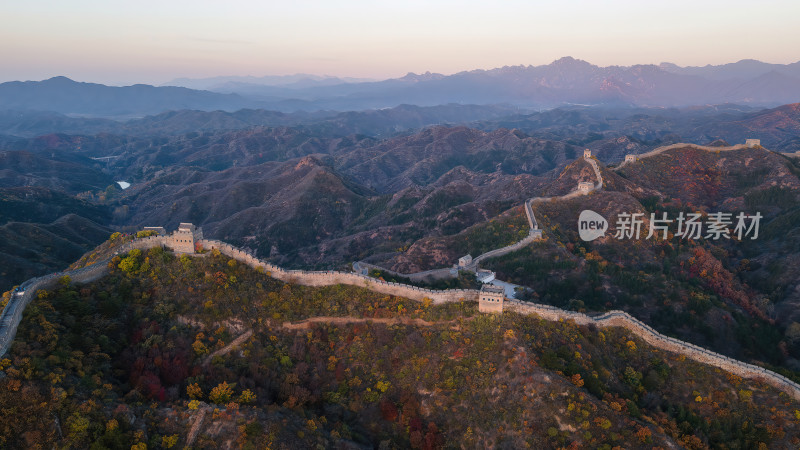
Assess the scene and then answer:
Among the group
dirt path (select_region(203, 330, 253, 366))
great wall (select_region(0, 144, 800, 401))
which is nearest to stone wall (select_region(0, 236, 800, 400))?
great wall (select_region(0, 144, 800, 401))

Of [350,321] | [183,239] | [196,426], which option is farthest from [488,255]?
[196,426]

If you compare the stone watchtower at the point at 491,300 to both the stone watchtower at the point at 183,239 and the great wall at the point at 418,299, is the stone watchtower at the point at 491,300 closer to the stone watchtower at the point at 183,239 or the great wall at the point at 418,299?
the great wall at the point at 418,299

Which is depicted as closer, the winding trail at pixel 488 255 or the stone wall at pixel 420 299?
the stone wall at pixel 420 299

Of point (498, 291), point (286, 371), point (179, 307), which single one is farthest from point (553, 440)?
point (179, 307)

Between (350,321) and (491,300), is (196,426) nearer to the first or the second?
(350,321)

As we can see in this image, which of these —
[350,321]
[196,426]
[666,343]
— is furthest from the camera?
[350,321]

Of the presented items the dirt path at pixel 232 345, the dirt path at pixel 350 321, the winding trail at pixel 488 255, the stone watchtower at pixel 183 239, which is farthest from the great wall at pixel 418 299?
the winding trail at pixel 488 255
